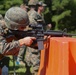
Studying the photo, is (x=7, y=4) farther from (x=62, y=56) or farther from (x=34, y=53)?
(x=62, y=56)

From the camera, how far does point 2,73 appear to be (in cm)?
459

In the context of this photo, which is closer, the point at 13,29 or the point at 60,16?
the point at 13,29

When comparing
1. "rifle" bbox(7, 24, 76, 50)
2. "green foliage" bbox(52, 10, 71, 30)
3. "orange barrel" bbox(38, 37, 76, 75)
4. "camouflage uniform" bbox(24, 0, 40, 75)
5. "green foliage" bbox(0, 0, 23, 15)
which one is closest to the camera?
"orange barrel" bbox(38, 37, 76, 75)

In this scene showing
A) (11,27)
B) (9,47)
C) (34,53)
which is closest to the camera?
(9,47)

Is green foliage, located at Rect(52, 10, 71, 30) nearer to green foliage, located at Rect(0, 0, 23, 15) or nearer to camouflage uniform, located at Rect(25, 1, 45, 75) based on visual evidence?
green foliage, located at Rect(0, 0, 23, 15)

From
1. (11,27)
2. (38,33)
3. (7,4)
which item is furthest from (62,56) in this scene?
(7,4)

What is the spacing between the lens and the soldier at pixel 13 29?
4047 millimetres

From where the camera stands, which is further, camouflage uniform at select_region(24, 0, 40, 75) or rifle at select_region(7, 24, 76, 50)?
camouflage uniform at select_region(24, 0, 40, 75)

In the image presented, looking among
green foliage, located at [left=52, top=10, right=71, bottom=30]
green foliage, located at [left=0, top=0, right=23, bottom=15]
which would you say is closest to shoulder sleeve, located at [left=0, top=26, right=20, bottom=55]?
green foliage, located at [left=0, top=0, right=23, bottom=15]

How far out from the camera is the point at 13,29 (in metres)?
4.23

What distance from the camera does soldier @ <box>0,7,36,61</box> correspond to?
405 cm

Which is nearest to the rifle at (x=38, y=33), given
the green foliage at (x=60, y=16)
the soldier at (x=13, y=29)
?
the soldier at (x=13, y=29)

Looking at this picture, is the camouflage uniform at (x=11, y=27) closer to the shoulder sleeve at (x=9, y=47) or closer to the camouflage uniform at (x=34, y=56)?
the shoulder sleeve at (x=9, y=47)

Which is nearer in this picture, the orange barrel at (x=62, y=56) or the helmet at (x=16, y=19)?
the orange barrel at (x=62, y=56)
